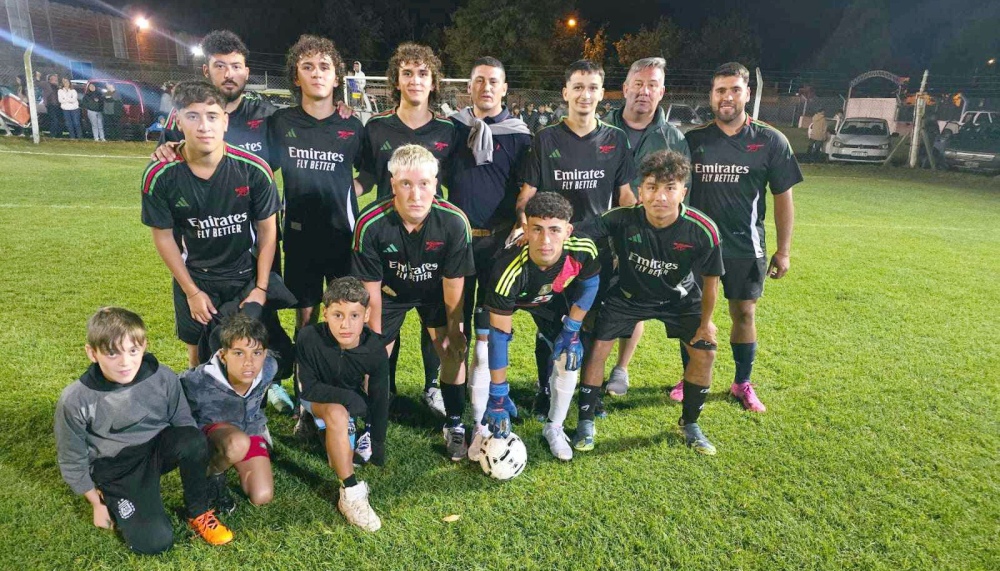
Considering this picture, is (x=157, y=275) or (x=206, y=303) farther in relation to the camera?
(x=157, y=275)

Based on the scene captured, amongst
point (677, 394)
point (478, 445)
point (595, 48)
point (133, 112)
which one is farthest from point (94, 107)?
point (595, 48)

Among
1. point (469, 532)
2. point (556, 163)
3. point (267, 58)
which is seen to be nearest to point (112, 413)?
point (469, 532)

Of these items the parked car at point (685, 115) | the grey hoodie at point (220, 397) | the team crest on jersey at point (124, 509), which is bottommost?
the team crest on jersey at point (124, 509)

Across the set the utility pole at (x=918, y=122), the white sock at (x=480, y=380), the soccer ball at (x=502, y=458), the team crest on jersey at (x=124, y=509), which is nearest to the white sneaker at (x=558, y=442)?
the soccer ball at (x=502, y=458)

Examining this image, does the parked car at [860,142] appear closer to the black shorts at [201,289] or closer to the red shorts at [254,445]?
the black shorts at [201,289]

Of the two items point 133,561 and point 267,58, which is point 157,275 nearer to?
point 133,561

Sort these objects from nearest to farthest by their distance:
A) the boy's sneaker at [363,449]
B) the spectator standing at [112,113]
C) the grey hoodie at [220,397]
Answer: the grey hoodie at [220,397], the boy's sneaker at [363,449], the spectator standing at [112,113]

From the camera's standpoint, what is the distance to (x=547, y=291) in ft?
11.4

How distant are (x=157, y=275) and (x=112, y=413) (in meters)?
4.18

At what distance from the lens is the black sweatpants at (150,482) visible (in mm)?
2625

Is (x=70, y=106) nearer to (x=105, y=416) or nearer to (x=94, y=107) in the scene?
(x=94, y=107)

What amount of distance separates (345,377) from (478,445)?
31.8 inches

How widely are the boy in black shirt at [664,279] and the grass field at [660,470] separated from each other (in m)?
0.32

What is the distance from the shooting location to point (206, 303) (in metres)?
3.23
